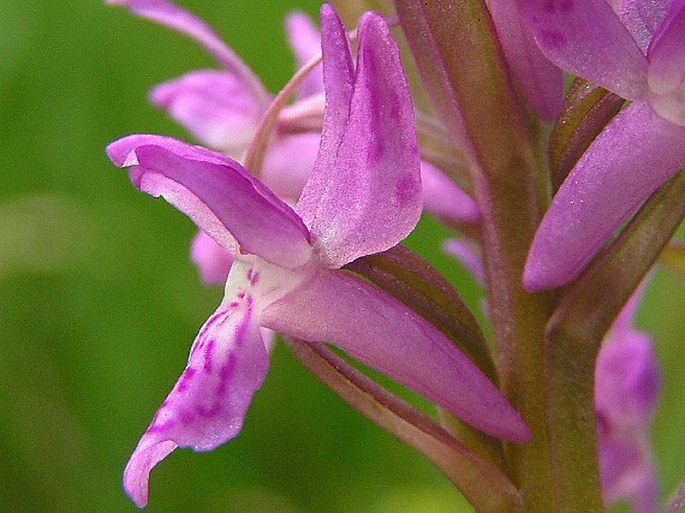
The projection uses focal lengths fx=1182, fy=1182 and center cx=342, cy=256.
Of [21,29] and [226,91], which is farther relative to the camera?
[21,29]

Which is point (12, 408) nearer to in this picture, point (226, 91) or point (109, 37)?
point (109, 37)

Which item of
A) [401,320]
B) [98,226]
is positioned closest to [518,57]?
[401,320]

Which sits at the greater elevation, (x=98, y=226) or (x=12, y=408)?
(x=98, y=226)

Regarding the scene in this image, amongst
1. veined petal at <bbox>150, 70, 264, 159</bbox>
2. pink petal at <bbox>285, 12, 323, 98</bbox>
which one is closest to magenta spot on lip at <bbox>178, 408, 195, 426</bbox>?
veined petal at <bbox>150, 70, 264, 159</bbox>

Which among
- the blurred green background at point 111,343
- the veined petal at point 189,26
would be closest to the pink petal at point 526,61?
the veined petal at point 189,26

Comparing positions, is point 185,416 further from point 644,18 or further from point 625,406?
point 625,406

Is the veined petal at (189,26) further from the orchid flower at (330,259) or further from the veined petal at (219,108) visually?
the orchid flower at (330,259)

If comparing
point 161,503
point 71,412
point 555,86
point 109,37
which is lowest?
point 161,503

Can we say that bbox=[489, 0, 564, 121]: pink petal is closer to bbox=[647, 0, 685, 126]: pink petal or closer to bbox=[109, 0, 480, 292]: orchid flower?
bbox=[647, 0, 685, 126]: pink petal
